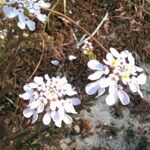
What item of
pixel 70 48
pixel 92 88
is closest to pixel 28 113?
pixel 92 88

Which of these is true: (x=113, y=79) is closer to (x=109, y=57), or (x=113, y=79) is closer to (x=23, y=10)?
(x=109, y=57)

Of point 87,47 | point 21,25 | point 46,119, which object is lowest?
point 87,47

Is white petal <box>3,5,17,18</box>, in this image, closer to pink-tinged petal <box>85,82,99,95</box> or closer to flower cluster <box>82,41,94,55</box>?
pink-tinged petal <box>85,82,99,95</box>

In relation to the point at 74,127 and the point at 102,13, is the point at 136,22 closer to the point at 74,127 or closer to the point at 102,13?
the point at 102,13

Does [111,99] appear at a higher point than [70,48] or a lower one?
higher

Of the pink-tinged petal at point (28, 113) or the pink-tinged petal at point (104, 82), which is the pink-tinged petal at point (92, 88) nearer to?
the pink-tinged petal at point (104, 82)

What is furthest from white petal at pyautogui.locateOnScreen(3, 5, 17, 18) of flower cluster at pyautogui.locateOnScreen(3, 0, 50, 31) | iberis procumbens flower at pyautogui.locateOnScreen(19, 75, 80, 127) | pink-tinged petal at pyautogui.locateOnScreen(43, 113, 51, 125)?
pink-tinged petal at pyautogui.locateOnScreen(43, 113, 51, 125)
